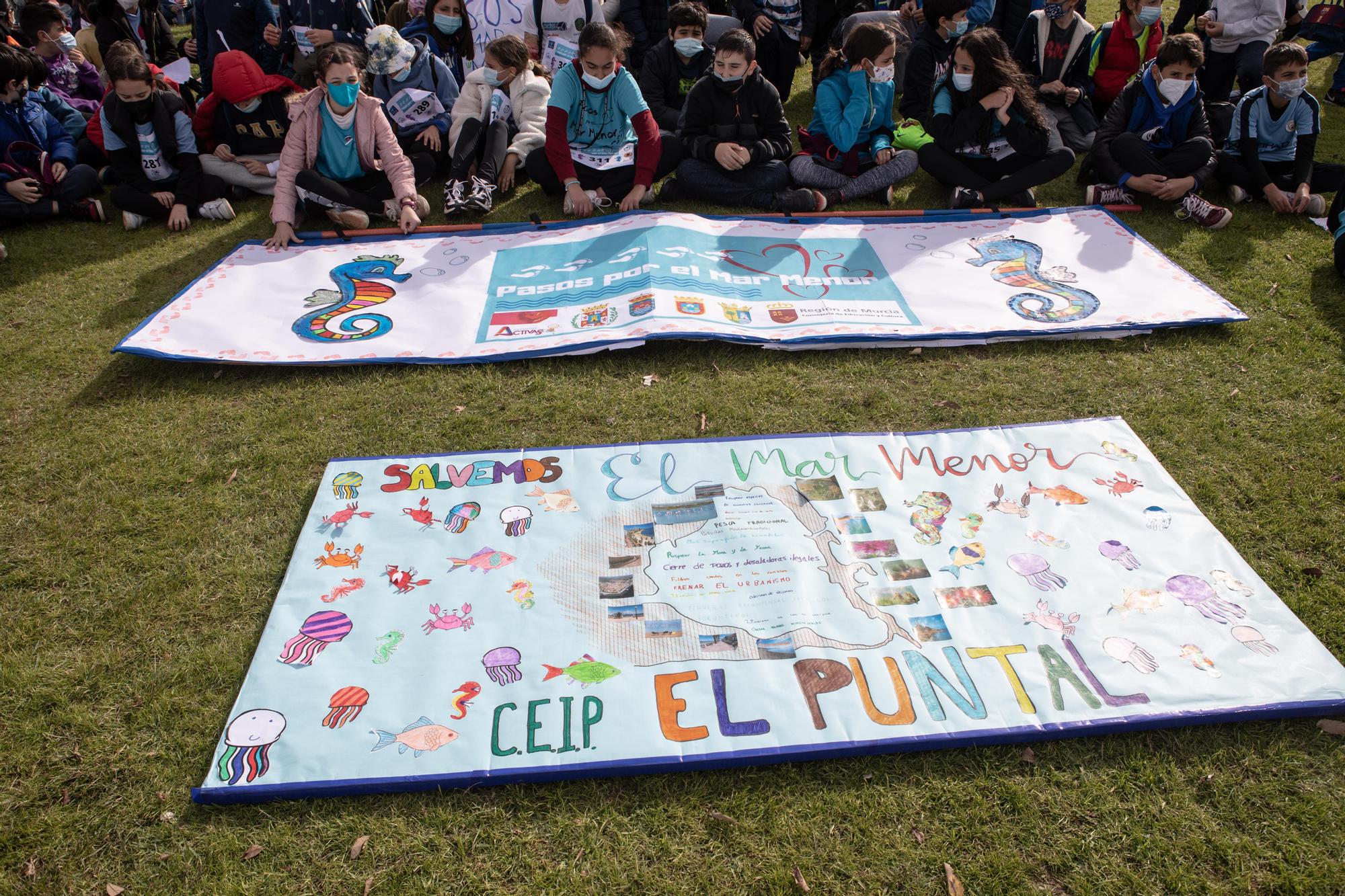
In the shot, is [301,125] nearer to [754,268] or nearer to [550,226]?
[550,226]

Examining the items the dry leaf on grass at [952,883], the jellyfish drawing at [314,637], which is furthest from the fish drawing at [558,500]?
the dry leaf on grass at [952,883]

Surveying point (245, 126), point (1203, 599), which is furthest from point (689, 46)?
point (1203, 599)

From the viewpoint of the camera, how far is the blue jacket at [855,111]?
19.9 ft

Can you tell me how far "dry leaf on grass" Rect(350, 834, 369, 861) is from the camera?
7.77ft

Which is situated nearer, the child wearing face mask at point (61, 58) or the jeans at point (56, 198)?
the jeans at point (56, 198)

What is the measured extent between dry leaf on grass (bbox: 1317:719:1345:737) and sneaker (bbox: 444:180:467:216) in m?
5.79

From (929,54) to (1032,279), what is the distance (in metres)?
3.33

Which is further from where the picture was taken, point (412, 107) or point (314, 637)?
point (412, 107)

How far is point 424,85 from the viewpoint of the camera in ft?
22.2

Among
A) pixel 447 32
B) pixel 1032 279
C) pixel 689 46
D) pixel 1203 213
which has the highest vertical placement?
pixel 447 32

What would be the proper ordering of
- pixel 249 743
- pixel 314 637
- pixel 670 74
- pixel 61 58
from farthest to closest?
pixel 61 58, pixel 670 74, pixel 314 637, pixel 249 743

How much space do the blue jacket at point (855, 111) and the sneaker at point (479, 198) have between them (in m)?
2.62

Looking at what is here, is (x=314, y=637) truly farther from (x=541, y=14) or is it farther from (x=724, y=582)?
(x=541, y=14)

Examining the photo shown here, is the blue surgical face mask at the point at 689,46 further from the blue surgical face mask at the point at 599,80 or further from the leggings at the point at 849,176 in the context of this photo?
the leggings at the point at 849,176
